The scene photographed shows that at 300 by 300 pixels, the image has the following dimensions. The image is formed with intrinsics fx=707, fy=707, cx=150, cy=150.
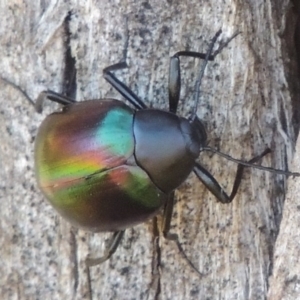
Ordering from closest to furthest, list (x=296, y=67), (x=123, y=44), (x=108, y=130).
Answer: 1. (x=108, y=130)
2. (x=123, y=44)
3. (x=296, y=67)

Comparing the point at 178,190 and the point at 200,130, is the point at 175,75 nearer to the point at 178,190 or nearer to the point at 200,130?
the point at 200,130

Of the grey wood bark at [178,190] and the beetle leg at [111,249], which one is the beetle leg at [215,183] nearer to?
the grey wood bark at [178,190]

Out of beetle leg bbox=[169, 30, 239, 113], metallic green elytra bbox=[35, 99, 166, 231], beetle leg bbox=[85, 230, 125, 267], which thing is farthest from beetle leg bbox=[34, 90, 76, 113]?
beetle leg bbox=[85, 230, 125, 267]

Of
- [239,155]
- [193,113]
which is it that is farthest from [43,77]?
[239,155]

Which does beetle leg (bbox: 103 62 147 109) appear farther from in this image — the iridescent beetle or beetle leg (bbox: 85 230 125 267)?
beetle leg (bbox: 85 230 125 267)

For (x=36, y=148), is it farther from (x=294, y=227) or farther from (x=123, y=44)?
(x=294, y=227)

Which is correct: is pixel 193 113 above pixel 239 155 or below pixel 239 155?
above
